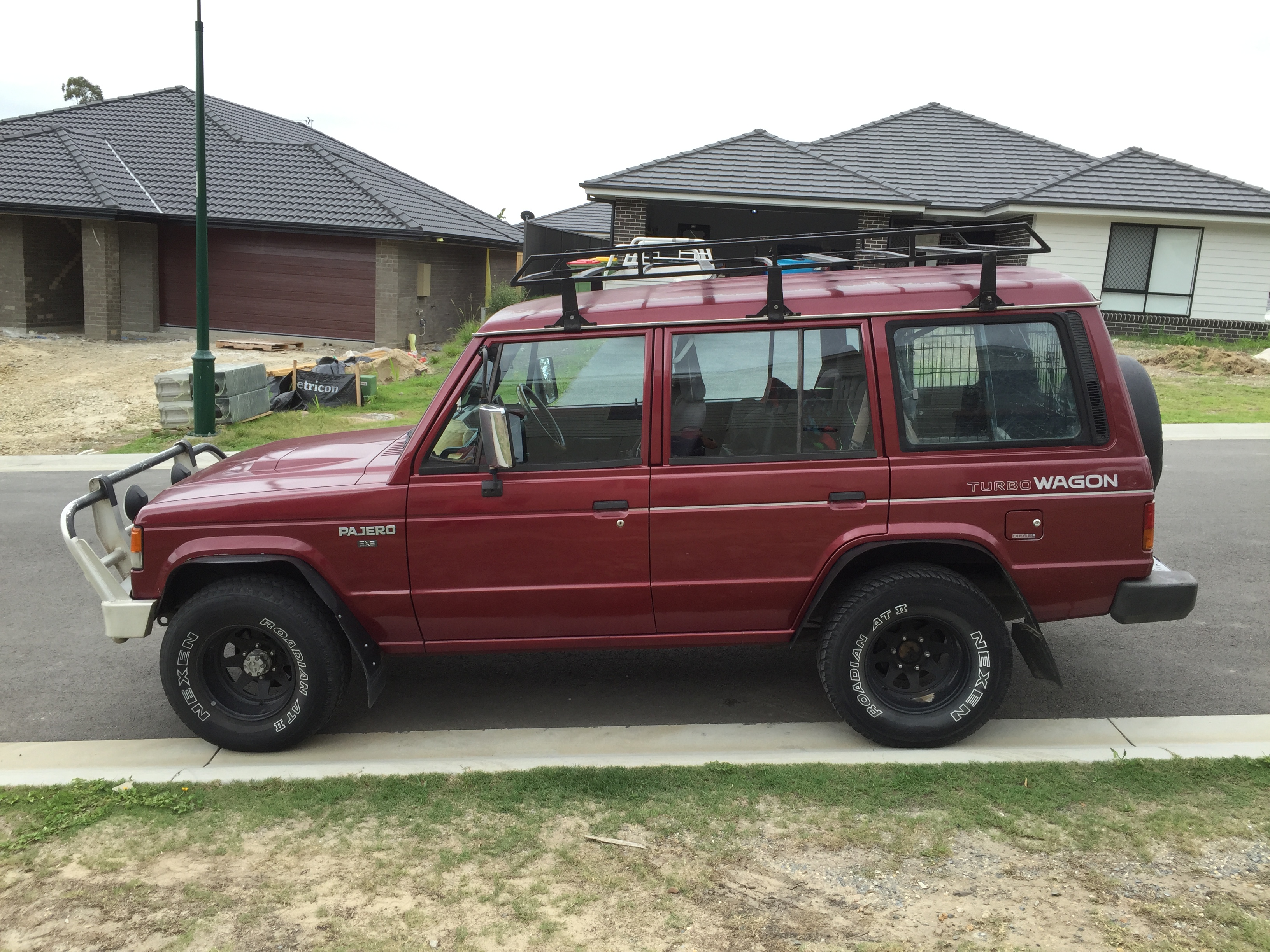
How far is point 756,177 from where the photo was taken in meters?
24.0

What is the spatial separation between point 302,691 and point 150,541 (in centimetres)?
97

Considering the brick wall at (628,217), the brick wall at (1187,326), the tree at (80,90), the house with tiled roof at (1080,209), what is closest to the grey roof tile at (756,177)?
the house with tiled roof at (1080,209)

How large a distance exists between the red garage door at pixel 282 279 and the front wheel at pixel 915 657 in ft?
73.7

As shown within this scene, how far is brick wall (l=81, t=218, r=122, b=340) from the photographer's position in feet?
81.2

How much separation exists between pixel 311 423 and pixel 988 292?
12324mm

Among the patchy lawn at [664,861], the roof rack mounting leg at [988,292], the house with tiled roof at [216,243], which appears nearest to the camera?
the patchy lawn at [664,861]

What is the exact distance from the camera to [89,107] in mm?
30406

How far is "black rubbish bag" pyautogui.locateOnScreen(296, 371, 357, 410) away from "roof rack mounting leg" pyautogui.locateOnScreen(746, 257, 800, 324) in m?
13.2

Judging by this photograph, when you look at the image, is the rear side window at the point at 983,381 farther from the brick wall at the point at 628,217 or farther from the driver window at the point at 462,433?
the brick wall at the point at 628,217

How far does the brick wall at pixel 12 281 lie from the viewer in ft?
81.1

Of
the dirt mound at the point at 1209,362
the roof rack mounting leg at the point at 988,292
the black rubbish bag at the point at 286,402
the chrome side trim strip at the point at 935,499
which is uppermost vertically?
the roof rack mounting leg at the point at 988,292

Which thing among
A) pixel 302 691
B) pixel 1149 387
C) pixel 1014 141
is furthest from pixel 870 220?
pixel 302 691

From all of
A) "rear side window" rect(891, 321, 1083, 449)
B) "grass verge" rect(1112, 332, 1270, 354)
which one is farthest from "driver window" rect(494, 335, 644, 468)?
"grass verge" rect(1112, 332, 1270, 354)

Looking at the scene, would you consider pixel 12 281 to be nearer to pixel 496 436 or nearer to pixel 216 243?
pixel 216 243
